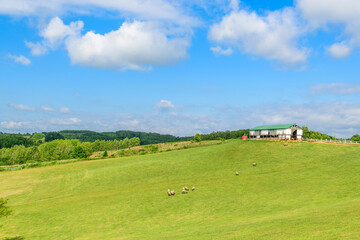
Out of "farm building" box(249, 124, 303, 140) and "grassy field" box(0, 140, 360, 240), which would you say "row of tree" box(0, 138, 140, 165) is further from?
"farm building" box(249, 124, 303, 140)

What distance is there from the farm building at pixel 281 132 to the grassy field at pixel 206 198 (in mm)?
10346

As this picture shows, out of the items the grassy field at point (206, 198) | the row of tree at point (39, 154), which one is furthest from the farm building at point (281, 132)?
the row of tree at point (39, 154)

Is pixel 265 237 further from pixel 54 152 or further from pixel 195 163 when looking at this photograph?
pixel 54 152

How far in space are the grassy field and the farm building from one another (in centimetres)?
1035

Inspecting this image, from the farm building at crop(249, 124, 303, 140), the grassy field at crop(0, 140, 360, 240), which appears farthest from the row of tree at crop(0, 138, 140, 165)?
the farm building at crop(249, 124, 303, 140)

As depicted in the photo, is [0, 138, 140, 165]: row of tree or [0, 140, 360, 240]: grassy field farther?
[0, 138, 140, 165]: row of tree

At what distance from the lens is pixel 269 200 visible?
40.4 metres

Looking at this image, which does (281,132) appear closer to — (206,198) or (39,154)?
(206,198)

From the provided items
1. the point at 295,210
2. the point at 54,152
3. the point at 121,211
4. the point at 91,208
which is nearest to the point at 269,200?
the point at 295,210

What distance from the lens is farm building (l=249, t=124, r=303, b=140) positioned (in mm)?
92625

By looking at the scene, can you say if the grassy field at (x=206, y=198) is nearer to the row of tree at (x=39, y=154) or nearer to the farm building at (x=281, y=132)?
the farm building at (x=281, y=132)

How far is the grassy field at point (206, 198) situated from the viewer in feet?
89.6

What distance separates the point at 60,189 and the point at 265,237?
59274 millimetres

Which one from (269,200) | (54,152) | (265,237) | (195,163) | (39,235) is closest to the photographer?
(265,237)
